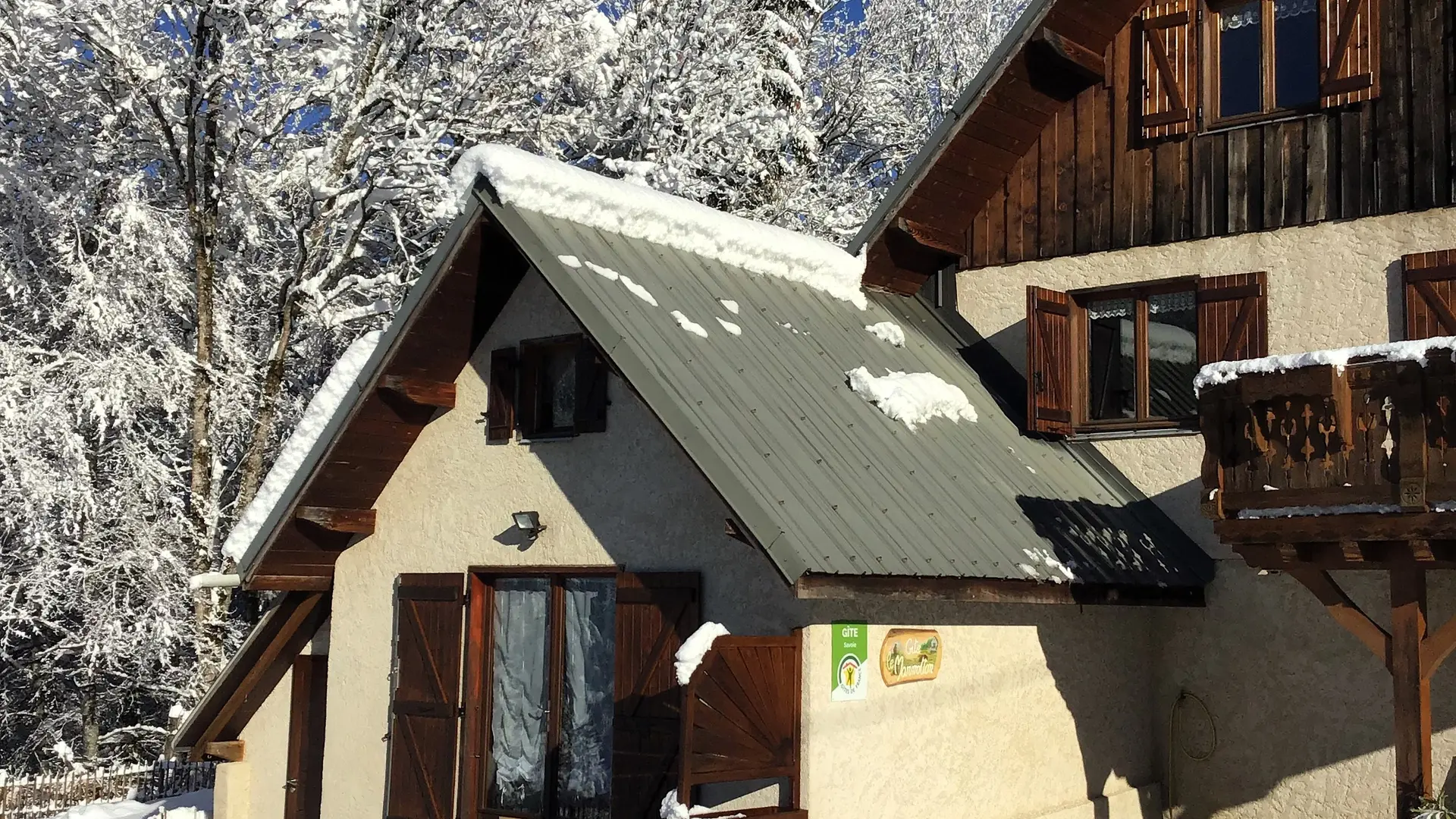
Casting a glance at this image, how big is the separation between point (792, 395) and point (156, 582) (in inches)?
423

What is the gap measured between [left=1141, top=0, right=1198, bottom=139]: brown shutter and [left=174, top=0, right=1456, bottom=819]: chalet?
0.04 m

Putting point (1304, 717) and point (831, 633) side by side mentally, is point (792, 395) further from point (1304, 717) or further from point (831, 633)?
point (1304, 717)

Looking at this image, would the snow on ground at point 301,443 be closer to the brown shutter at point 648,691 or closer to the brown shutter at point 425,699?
the brown shutter at point 425,699

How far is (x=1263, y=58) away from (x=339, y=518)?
26.3ft

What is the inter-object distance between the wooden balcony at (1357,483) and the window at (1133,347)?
3128mm

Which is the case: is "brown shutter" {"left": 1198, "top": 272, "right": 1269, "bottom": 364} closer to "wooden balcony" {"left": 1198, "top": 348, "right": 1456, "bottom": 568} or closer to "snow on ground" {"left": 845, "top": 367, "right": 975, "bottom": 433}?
"snow on ground" {"left": 845, "top": 367, "right": 975, "bottom": 433}

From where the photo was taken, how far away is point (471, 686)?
410 inches

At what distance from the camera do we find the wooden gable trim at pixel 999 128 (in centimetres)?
1255

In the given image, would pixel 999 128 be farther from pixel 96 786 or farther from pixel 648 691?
pixel 96 786

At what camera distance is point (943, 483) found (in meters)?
9.91

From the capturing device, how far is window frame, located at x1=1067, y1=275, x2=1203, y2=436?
12.2m

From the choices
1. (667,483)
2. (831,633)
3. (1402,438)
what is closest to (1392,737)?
(1402,438)

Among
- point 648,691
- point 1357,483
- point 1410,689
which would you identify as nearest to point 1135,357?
point 1357,483

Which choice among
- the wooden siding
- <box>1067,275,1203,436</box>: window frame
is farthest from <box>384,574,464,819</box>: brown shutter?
the wooden siding
